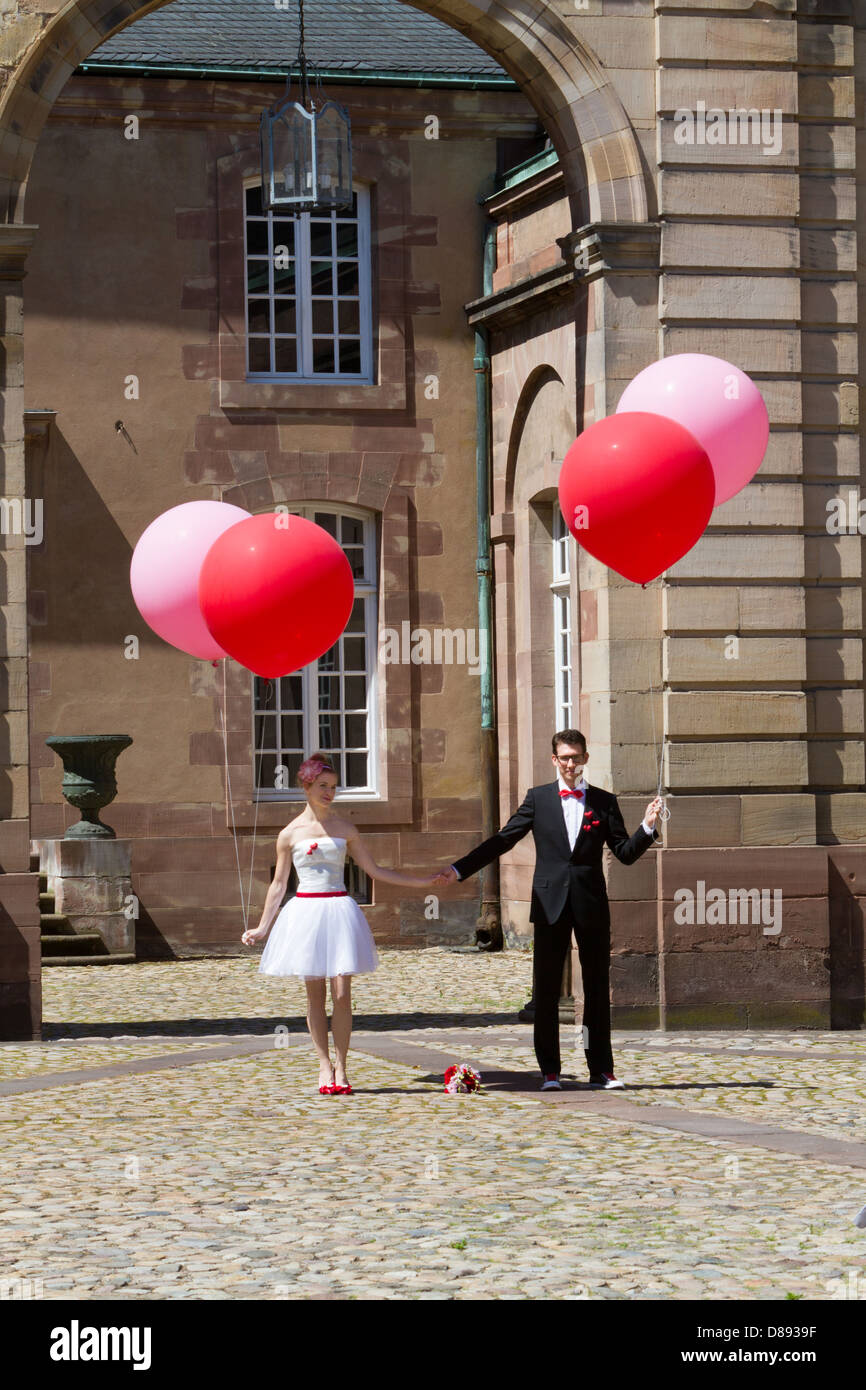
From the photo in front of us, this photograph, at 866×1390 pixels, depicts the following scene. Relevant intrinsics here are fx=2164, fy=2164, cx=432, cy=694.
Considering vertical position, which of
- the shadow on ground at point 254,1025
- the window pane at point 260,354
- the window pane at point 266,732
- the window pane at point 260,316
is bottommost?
the shadow on ground at point 254,1025

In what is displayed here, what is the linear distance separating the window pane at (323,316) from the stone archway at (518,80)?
6817mm

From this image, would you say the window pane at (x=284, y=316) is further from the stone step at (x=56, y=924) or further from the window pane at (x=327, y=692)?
the stone step at (x=56, y=924)

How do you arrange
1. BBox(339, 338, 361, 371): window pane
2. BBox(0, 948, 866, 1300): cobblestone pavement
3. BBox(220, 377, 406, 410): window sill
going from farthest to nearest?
BBox(339, 338, 361, 371): window pane
BBox(220, 377, 406, 410): window sill
BBox(0, 948, 866, 1300): cobblestone pavement

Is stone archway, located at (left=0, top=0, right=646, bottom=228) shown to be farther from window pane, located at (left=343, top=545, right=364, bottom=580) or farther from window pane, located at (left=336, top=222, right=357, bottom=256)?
window pane, located at (left=343, top=545, right=364, bottom=580)

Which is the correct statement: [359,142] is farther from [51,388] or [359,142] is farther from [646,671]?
[646,671]

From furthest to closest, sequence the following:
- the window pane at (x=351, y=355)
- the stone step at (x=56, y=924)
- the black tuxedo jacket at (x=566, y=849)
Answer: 1. the window pane at (x=351, y=355)
2. the stone step at (x=56, y=924)
3. the black tuxedo jacket at (x=566, y=849)

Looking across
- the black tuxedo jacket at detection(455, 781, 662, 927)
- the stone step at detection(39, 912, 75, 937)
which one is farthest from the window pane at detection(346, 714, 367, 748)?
the black tuxedo jacket at detection(455, 781, 662, 927)

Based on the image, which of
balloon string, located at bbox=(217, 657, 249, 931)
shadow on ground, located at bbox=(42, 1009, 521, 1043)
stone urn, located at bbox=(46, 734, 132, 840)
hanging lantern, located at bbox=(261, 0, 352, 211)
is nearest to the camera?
shadow on ground, located at bbox=(42, 1009, 521, 1043)

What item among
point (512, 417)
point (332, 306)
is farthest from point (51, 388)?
point (512, 417)

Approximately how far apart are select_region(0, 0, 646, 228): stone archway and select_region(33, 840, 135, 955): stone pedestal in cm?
692

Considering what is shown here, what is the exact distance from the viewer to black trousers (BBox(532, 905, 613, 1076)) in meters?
9.47

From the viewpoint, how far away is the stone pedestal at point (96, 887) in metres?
17.1

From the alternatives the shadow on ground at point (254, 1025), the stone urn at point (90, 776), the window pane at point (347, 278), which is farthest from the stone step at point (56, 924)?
the window pane at point (347, 278)

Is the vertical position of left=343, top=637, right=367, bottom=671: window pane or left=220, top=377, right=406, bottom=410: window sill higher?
left=220, top=377, right=406, bottom=410: window sill
